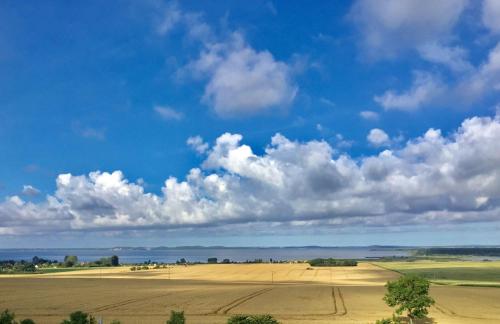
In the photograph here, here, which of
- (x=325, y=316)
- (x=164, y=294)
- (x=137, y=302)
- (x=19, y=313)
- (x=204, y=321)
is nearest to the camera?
(x=204, y=321)

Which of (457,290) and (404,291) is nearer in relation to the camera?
(404,291)

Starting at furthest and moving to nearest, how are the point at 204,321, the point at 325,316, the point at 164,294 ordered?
the point at 164,294
the point at 325,316
the point at 204,321

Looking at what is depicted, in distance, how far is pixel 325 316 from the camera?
245ft

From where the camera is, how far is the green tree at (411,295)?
63.8 meters

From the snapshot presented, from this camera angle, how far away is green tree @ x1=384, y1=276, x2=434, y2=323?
2510 inches

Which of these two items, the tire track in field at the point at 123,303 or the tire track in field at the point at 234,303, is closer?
the tire track in field at the point at 234,303

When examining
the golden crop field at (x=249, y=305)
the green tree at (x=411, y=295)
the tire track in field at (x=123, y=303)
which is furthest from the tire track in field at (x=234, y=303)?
the green tree at (x=411, y=295)

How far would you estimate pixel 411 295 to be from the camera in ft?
210

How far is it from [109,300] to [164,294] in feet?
48.2

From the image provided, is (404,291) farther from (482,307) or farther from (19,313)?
(19,313)

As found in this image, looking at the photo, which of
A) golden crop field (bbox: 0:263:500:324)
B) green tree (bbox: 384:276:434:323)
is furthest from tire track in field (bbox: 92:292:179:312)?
green tree (bbox: 384:276:434:323)

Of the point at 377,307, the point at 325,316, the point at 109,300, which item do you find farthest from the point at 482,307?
the point at 109,300

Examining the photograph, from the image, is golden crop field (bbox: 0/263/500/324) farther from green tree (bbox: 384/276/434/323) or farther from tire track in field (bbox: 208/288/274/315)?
green tree (bbox: 384/276/434/323)

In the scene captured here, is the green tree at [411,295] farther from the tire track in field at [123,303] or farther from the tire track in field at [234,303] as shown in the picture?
the tire track in field at [123,303]
